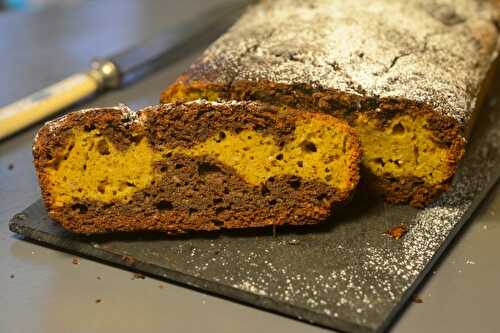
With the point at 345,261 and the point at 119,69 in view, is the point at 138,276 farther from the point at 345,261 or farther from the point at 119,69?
the point at 119,69

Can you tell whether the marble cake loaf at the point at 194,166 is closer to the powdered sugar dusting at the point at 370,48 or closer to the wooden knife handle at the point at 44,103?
the powdered sugar dusting at the point at 370,48

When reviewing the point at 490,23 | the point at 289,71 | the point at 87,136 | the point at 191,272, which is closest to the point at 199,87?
the point at 289,71

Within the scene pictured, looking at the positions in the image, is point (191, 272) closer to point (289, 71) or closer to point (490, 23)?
point (289, 71)

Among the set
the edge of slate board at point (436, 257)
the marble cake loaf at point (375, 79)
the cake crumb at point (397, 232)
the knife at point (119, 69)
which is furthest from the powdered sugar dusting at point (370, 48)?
the knife at point (119, 69)

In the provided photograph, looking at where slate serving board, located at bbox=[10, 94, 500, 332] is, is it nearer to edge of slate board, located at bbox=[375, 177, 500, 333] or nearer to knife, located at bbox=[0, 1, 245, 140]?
edge of slate board, located at bbox=[375, 177, 500, 333]

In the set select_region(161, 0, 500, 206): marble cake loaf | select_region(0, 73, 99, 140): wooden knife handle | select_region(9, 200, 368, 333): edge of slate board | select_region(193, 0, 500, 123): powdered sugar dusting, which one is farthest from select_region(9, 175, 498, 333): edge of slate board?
select_region(0, 73, 99, 140): wooden knife handle
